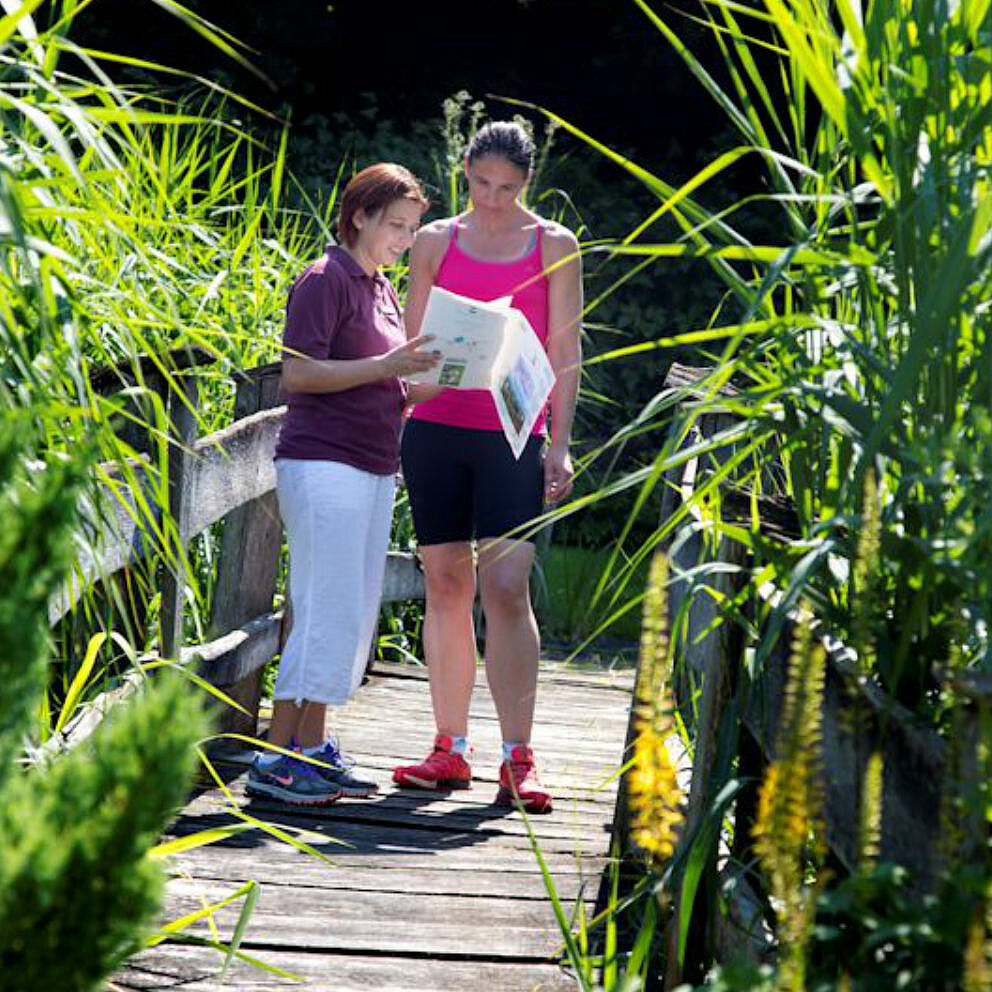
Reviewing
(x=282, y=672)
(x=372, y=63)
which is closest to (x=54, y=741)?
(x=282, y=672)

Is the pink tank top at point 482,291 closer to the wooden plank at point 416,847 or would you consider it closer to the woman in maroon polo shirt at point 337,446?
the woman in maroon polo shirt at point 337,446

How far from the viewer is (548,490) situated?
450 centimetres

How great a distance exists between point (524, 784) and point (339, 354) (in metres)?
1.17

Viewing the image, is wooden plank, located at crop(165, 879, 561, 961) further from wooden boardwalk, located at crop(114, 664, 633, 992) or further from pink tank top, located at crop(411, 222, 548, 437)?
pink tank top, located at crop(411, 222, 548, 437)

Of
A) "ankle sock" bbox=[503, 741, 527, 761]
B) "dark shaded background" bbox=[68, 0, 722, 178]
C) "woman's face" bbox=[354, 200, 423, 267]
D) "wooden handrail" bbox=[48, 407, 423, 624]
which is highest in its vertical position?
"dark shaded background" bbox=[68, 0, 722, 178]

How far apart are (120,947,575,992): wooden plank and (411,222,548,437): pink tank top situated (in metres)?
1.60

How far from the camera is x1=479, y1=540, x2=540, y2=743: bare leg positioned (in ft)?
14.6

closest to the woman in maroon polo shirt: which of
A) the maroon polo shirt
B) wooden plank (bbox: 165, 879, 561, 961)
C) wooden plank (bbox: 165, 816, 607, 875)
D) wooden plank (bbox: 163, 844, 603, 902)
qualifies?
the maroon polo shirt

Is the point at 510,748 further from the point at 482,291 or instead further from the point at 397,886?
the point at 482,291

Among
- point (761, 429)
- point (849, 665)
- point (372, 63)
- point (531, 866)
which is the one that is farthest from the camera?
point (372, 63)

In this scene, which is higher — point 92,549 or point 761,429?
point 761,429

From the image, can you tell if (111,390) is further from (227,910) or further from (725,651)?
(725,651)

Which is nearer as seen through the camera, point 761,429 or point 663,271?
point 761,429

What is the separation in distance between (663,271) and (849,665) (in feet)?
30.3
